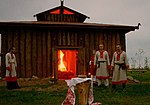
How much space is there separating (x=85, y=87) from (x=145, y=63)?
77.6 feet

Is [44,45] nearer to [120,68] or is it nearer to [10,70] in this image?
[10,70]

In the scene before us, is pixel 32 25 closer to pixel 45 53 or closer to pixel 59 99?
pixel 45 53

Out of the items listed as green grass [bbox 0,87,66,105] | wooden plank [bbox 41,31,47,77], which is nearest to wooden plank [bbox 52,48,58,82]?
wooden plank [bbox 41,31,47,77]

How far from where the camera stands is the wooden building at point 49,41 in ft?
55.3

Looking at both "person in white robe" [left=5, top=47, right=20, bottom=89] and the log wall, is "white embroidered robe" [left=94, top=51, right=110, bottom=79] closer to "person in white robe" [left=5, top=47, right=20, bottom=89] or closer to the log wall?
the log wall

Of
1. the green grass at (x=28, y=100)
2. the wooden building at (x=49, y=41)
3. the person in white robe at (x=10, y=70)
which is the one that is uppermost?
the wooden building at (x=49, y=41)

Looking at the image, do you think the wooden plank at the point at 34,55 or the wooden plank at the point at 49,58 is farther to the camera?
the wooden plank at the point at 49,58

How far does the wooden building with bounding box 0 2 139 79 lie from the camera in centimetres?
1686

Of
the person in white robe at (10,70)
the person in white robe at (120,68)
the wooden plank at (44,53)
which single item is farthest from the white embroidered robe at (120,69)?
the wooden plank at (44,53)

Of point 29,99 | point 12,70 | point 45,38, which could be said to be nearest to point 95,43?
point 45,38

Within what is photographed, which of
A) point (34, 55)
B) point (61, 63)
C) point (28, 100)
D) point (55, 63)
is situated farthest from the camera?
point (61, 63)

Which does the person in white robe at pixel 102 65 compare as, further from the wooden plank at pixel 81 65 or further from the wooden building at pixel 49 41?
the wooden plank at pixel 81 65

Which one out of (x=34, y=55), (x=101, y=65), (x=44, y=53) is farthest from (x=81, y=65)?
(x=101, y=65)

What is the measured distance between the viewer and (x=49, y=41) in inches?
677
